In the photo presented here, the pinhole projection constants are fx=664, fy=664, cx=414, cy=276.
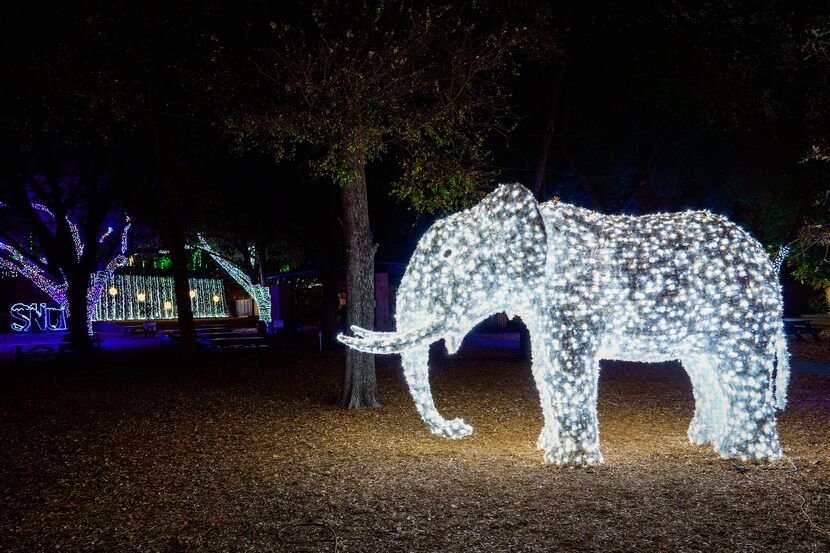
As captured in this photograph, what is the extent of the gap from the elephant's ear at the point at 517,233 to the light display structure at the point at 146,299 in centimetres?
3766

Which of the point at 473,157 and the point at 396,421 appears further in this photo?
the point at 473,157

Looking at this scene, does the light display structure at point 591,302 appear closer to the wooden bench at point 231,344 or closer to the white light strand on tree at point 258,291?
the wooden bench at point 231,344

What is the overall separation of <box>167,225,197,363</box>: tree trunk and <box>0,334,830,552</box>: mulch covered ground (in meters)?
5.41

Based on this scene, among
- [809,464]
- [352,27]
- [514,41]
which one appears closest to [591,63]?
[514,41]

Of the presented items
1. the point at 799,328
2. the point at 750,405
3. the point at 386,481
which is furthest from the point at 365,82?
the point at 799,328

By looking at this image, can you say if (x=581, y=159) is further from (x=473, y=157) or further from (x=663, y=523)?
(x=663, y=523)

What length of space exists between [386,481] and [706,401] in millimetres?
3267

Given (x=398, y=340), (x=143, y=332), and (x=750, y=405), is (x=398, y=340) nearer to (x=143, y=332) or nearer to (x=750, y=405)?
(x=750, y=405)

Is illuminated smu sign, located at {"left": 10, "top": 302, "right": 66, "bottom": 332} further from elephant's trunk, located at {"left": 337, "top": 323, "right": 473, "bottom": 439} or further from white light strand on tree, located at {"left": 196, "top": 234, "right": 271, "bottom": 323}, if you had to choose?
elephant's trunk, located at {"left": 337, "top": 323, "right": 473, "bottom": 439}

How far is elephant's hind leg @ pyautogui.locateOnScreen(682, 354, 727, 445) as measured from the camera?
6102 mm

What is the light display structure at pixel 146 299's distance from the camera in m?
42.5

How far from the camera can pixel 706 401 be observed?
6.54 m

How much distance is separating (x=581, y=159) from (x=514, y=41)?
7850 mm

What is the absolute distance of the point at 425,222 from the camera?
20844 millimetres
